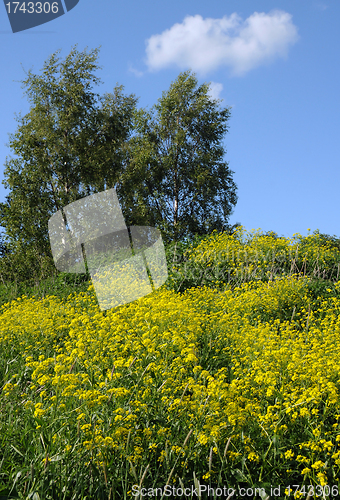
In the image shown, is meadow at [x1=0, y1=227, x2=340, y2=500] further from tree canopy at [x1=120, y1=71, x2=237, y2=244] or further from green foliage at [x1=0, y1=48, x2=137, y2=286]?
tree canopy at [x1=120, y1=71, x2=237, y2=244]

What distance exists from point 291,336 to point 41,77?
14951 millimetres

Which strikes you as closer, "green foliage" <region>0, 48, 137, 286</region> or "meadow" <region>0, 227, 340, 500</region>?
"meadow" <region>0, 227, 340, 500</region>

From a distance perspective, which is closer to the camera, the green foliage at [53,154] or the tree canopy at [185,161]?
the green foliage at [53,154]

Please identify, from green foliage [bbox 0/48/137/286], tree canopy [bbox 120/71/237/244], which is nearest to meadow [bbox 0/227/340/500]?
green foliage [bbox 0/48/137/286]

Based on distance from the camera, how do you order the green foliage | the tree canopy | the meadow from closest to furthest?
the meadow → the green foliage → the tree canopy

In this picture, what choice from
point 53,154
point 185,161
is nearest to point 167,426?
point 53,154

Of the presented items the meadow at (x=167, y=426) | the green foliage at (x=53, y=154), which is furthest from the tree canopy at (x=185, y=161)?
the meadow at (x=167, y=426)

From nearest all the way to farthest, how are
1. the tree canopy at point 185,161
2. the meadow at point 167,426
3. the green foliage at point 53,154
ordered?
1. the meadow at point 167,426
2. the green foliage at point 53,154
3. the tree canopy at point 185,161

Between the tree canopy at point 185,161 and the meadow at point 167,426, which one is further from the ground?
the tree canopy at point 185,161

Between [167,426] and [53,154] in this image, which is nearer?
[167,426]

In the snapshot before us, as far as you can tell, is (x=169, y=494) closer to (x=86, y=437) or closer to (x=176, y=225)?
(x=86, y=437)

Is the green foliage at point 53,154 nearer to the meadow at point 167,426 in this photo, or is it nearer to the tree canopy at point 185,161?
the tree canopy at point 185,161

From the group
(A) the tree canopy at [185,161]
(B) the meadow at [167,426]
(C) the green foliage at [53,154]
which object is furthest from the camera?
(A) the tree canopy at [185,161]

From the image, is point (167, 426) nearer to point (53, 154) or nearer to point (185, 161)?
point (53, 154)
